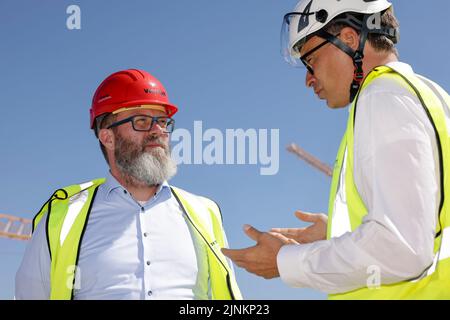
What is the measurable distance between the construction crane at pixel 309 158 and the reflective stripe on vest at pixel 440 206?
216 feet

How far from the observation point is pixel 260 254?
3.89 m

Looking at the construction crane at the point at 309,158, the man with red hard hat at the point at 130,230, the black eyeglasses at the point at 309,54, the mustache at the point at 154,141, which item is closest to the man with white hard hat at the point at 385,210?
the black eyeglasses at the point at 309,54

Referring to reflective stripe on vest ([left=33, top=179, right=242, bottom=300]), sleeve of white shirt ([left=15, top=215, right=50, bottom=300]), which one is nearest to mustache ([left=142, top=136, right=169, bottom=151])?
reflective stripe on vest ([left=33, top=179, right=242, bottom=300])

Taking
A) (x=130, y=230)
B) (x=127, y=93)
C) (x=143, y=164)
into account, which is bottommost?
(x=130, y=230)

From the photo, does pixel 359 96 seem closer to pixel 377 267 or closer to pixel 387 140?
pixel 387 140

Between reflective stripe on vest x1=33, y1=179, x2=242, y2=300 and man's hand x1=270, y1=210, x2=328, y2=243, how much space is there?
1898 millimetres

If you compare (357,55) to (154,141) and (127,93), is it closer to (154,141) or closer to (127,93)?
(154,141)

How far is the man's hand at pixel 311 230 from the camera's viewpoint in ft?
15.0

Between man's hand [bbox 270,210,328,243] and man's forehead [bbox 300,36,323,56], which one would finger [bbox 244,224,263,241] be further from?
man's forehead [bbox 300,36,323,56]

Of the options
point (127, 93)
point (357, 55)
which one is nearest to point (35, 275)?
point (127, 93)

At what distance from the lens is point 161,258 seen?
6172 mm

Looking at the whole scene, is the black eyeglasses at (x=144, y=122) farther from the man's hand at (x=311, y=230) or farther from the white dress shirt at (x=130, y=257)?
the man's hand at (x=311, y=230)

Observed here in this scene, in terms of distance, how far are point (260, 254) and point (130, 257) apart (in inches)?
102
